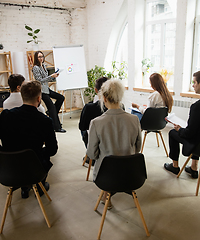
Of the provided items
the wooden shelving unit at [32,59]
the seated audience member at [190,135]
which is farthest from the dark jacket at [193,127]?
the wooden shelving unit at [32,59]

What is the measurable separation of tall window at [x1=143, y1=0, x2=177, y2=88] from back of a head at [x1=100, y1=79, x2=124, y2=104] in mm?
3373

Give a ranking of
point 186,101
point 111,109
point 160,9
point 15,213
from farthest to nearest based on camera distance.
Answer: point 160,9, point 186,101, point 15,213, point 111,109

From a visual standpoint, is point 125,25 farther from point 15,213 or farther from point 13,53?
point 15,213

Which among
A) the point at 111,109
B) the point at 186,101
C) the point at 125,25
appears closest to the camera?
the point at 111,109

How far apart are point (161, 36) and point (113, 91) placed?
3966 millimetres

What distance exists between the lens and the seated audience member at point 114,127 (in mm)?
1867

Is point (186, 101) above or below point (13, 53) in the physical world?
below

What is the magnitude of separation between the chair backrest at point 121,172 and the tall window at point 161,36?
11.9 ft

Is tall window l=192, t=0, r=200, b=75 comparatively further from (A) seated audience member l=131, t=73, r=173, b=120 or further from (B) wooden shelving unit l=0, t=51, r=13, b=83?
(B) wooden shelving unit l=0, t=51, r=13, b=83

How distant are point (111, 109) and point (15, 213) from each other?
56.7 inches

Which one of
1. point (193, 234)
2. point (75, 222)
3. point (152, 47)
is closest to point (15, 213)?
point (75, 222)

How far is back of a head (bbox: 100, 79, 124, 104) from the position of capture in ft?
6.12

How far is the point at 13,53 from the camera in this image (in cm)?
557

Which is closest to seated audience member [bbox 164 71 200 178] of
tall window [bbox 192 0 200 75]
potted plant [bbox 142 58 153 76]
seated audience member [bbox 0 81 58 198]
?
seated audience member [bbox 0 81 58 198]
